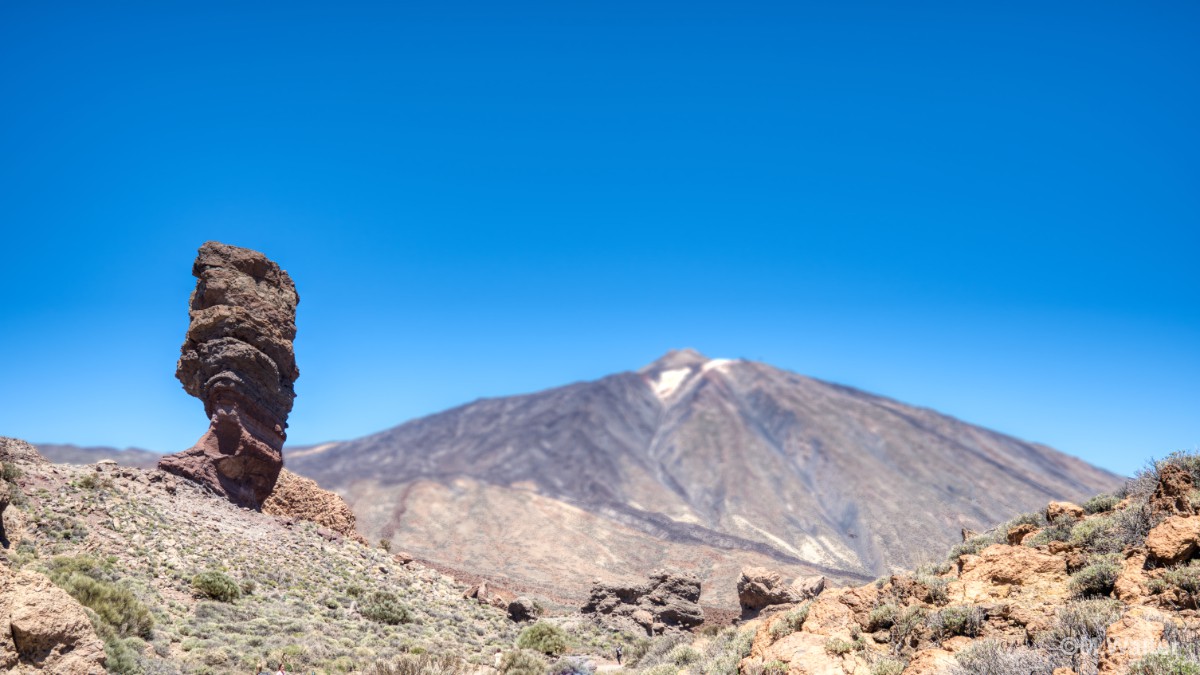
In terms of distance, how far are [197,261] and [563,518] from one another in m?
43.3

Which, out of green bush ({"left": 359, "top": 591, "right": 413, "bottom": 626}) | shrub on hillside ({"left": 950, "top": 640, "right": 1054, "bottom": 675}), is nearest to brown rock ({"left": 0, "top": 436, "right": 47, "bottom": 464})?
green bush ({"left": 359, "top": 591, "right": 413, "bottom": 626})

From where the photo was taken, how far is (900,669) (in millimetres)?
7977

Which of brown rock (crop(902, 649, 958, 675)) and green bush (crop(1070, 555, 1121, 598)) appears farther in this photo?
green bush (crop(1070, 555, 1121, 598))

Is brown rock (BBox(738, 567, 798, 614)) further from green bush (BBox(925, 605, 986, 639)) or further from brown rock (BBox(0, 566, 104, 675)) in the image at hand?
brown rock (BBox(0, 566, 104, 675))

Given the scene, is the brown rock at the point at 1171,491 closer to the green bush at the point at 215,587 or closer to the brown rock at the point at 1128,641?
the brown rock at the point at 1128,641

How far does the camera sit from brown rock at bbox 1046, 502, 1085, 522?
451 inches

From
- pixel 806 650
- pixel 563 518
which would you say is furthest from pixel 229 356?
pixel 563 518

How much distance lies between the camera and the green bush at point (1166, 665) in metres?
5.61

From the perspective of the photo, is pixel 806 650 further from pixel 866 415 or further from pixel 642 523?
pixel 866 415

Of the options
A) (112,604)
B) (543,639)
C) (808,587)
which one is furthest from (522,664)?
(808,587)

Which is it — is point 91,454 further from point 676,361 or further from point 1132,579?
point 1132,579

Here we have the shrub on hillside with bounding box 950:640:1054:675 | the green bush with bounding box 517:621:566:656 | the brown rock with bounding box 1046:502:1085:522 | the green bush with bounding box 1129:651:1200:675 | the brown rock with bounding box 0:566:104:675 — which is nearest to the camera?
the green bush with bounding box 1129:651:1200:675

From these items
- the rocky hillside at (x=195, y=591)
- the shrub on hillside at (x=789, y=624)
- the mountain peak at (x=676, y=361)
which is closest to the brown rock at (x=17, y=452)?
the rocky hillside at (x=195, y=591)

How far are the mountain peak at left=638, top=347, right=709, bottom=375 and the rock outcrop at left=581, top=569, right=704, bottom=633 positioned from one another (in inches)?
4411
